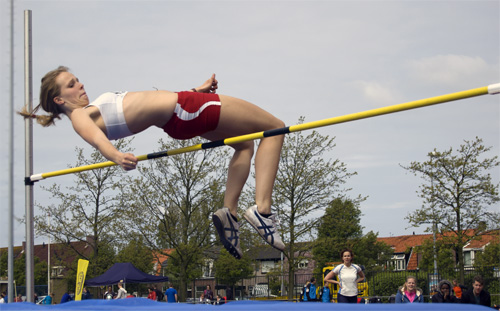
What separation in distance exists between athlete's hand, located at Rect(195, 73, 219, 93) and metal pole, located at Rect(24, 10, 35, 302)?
1.48 meters

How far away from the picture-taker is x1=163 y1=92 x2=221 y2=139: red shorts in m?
3.61

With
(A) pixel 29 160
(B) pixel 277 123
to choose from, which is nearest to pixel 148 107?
(B) pixel 277 123

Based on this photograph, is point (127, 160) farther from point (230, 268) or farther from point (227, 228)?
point (230, 268)

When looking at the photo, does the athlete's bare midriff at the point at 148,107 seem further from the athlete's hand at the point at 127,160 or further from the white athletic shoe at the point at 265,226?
the white athletic shoe at the point at 265,226

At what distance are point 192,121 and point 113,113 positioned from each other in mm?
471

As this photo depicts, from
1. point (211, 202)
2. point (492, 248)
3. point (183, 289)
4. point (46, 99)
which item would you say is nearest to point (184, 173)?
point (211, 202)

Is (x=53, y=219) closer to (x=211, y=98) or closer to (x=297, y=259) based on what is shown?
(x=297, y=259)

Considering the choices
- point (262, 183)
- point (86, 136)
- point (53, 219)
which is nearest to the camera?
point (86, 136)

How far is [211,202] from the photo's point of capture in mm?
20734

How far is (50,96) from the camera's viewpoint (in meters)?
3.99

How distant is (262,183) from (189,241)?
1789 cm

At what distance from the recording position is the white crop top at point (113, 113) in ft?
11.8

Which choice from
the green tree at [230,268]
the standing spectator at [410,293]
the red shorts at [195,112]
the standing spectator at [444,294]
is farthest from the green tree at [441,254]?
the red shorts at [195,112]

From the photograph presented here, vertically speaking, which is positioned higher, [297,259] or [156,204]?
[156,204]
